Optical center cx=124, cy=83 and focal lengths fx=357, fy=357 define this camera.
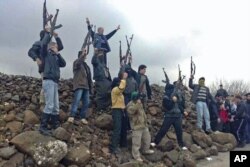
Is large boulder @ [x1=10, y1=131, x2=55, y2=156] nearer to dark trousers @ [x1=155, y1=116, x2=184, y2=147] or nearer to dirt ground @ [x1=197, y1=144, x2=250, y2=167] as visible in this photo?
dark trousers @ [x1=155, y1=116, x2=184, y2=147]

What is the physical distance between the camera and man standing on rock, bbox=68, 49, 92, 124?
30.7ft

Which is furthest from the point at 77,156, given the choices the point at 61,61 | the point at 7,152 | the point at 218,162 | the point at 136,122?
the point at 218,162

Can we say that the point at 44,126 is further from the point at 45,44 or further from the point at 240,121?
the point at 240,121

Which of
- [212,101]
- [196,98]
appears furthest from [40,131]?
[212,101]

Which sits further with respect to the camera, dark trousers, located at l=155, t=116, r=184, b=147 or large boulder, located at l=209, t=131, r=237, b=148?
large boulder, located at l=209, t=131, r=237, b=148

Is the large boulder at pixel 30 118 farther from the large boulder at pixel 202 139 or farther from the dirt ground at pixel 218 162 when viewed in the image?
the large boulder at pixel 202 139

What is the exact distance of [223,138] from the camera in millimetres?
11711

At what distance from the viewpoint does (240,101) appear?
12492 millimetres

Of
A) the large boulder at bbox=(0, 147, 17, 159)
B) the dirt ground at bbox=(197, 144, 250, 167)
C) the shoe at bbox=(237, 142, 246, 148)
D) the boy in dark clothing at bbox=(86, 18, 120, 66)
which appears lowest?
the dirt ground at bbox=(197, 144, 250, 167)

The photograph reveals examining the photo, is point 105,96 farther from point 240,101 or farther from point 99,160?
point 240,101

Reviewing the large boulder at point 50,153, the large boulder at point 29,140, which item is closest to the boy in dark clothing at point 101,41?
the large boulder at point 29,140

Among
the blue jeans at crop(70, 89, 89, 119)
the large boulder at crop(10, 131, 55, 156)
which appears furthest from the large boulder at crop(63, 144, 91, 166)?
the blue jeans at crop(70, 89, 89, 119)

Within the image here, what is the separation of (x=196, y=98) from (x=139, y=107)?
325 cm

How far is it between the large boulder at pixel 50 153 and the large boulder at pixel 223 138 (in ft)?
18.5
